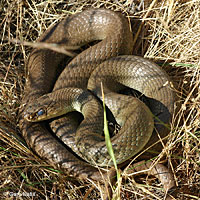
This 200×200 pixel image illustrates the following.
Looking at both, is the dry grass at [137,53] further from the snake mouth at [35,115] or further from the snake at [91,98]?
the snake mouth at [35,115]

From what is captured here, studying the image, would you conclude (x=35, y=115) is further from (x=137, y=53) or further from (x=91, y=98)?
(x=137, y=53)

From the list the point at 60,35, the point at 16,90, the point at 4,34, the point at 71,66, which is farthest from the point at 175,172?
the point at 4,34

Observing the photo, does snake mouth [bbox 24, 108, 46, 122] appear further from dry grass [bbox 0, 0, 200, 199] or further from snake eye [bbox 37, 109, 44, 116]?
Answer: dry grass [bbox 0, 0, 200, 199]

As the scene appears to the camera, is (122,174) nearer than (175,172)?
Yes

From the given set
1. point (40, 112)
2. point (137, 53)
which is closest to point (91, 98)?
point (40, 112)

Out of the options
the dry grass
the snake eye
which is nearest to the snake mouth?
the snake eye

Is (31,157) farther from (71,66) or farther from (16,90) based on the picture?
(71,66)

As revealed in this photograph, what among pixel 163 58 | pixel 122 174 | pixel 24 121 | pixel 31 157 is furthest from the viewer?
pixel 163 58
